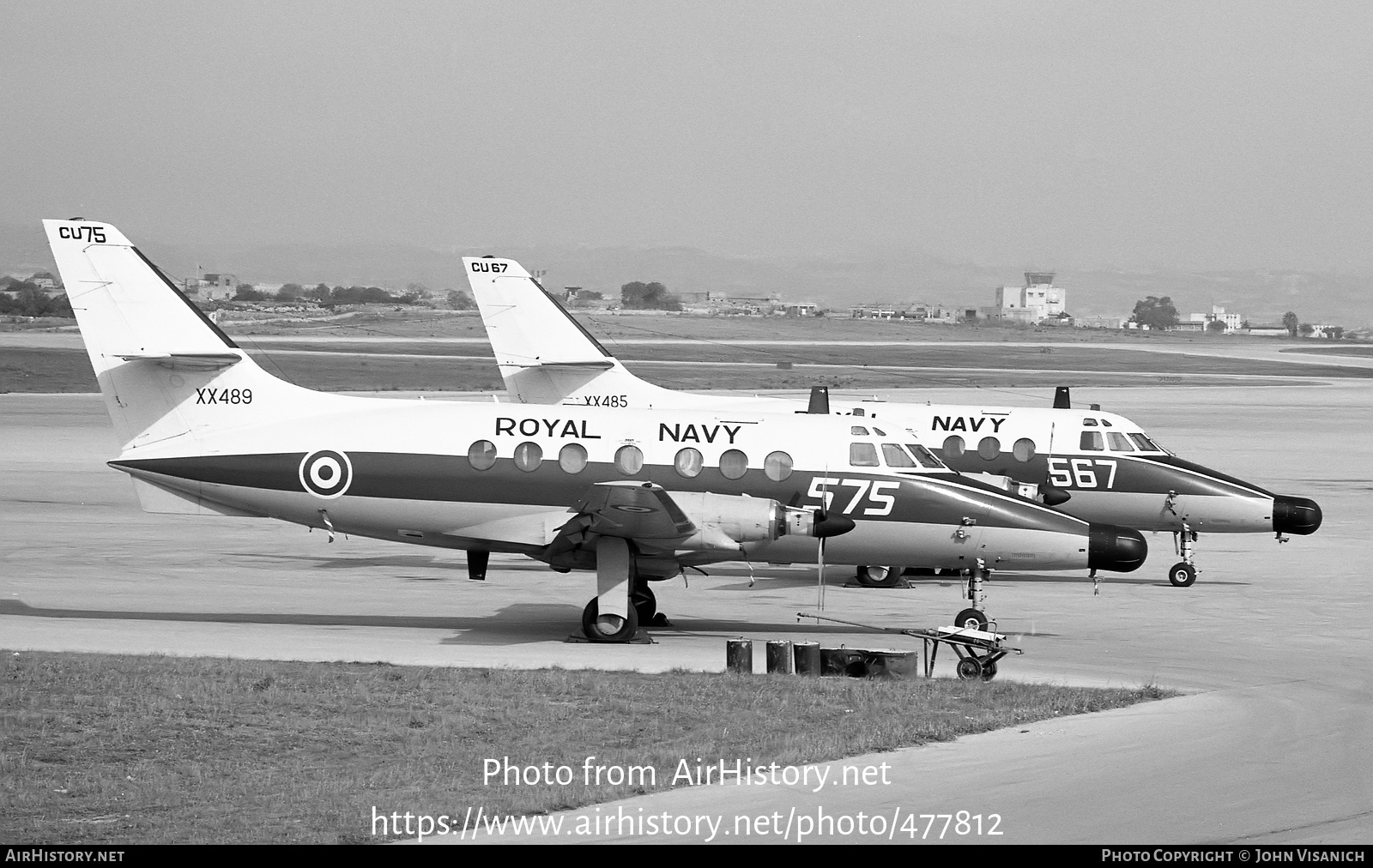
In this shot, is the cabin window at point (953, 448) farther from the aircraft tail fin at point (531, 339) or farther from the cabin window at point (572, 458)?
the cabin window at point (572, 458)

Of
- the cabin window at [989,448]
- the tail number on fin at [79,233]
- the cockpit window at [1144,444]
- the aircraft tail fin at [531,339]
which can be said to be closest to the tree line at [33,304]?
the aircraft tail fin at [531,339]

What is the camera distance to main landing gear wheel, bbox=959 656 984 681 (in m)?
16.7

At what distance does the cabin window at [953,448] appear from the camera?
27.2 metres

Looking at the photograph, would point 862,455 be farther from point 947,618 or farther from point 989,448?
point 989,448

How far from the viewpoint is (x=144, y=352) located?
20.3m

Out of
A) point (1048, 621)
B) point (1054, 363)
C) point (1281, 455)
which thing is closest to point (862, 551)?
point (1048, 621)

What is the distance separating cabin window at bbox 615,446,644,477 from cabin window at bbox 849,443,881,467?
2.94 m

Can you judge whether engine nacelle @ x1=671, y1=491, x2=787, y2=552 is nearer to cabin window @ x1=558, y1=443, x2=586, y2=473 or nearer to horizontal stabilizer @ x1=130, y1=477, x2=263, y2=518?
cabin window @ x1=558, y1=443, x2=586, y2=473

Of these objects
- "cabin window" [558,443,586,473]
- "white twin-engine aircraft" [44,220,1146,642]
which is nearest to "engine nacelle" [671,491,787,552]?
"white twin-engine aircraft" [44,220,1146,642]

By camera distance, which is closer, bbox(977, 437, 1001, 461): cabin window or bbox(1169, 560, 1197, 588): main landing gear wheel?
bbox(1169, 560, 1197, 588): main landing gear wheel

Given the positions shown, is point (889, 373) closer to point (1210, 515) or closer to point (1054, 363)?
point (1054, 363)

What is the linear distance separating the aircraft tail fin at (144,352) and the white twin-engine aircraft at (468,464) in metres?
0.02

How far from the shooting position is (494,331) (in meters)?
30.0
